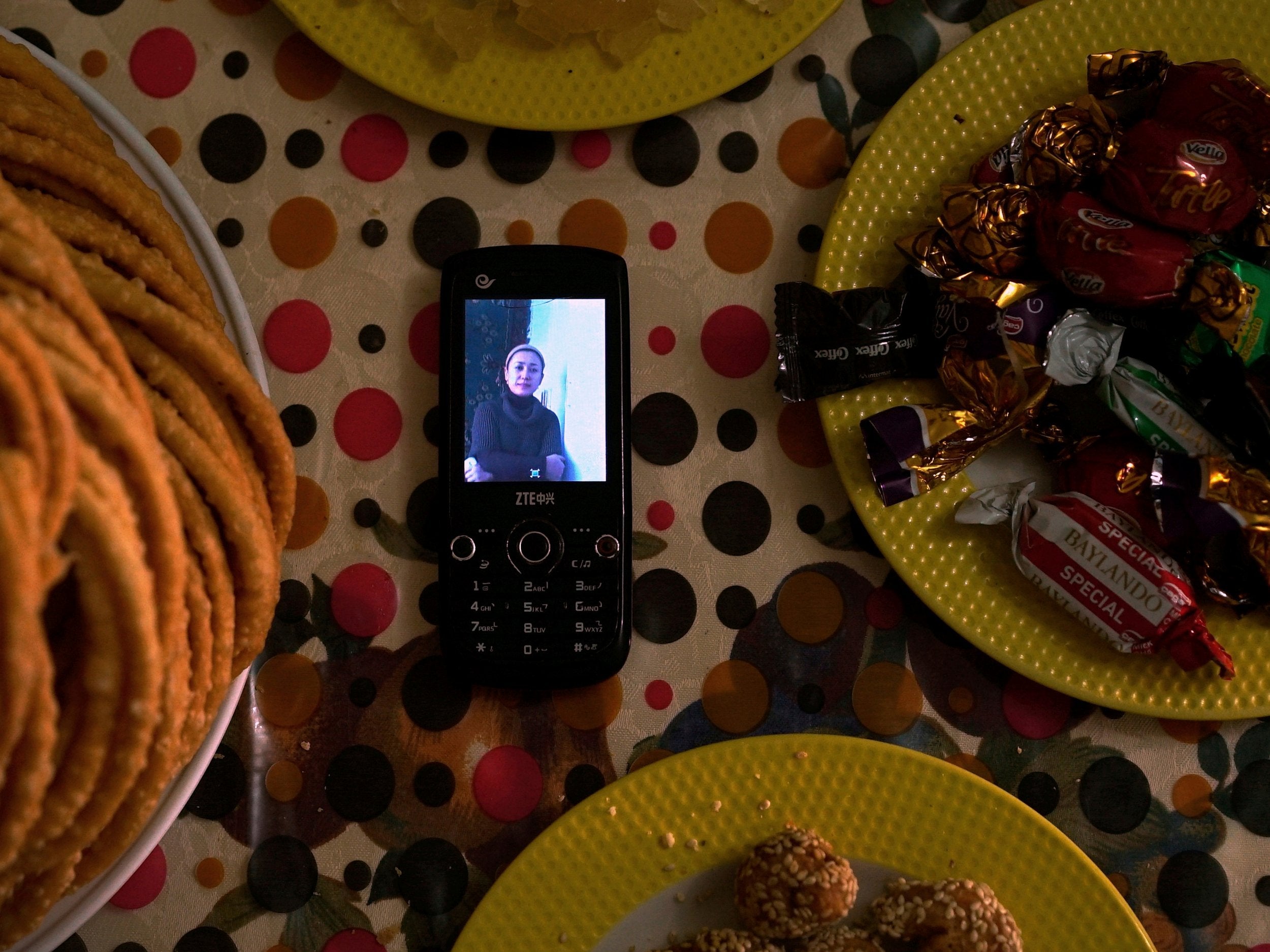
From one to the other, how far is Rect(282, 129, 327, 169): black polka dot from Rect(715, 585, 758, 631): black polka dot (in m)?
0.45

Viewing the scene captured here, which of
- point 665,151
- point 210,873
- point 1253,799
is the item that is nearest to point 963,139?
point 665,151

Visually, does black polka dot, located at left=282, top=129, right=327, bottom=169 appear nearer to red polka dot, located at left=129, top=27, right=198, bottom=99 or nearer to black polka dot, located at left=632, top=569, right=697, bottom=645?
red polka dot, located at left=129, top=27, right=198, bottom=99

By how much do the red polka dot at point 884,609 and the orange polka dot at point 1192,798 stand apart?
24 cm

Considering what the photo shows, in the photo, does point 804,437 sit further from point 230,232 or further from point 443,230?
point 230,232

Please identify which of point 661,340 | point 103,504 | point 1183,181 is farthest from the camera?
point 661,340

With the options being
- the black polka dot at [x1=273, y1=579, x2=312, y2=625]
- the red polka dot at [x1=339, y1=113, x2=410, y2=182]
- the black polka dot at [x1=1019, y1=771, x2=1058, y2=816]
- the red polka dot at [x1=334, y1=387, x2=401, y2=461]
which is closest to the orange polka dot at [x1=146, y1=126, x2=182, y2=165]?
the red polka dot at [x1=339, y1=113, x2=410, y2=182]

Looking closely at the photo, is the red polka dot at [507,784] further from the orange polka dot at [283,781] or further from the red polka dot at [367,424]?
the red polka dot at [367,424]

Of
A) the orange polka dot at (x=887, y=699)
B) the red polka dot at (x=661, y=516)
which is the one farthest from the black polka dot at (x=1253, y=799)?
the red polka dot at (x=661, y=516)

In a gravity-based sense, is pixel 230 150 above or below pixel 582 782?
above

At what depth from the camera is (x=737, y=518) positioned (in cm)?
71

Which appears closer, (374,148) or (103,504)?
(103,504)

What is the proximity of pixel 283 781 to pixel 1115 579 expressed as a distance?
1.96 ft

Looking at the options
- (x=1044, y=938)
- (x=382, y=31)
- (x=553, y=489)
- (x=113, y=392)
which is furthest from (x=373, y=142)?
(x=1044, y=938)

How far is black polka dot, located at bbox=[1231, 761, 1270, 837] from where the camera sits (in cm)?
70
